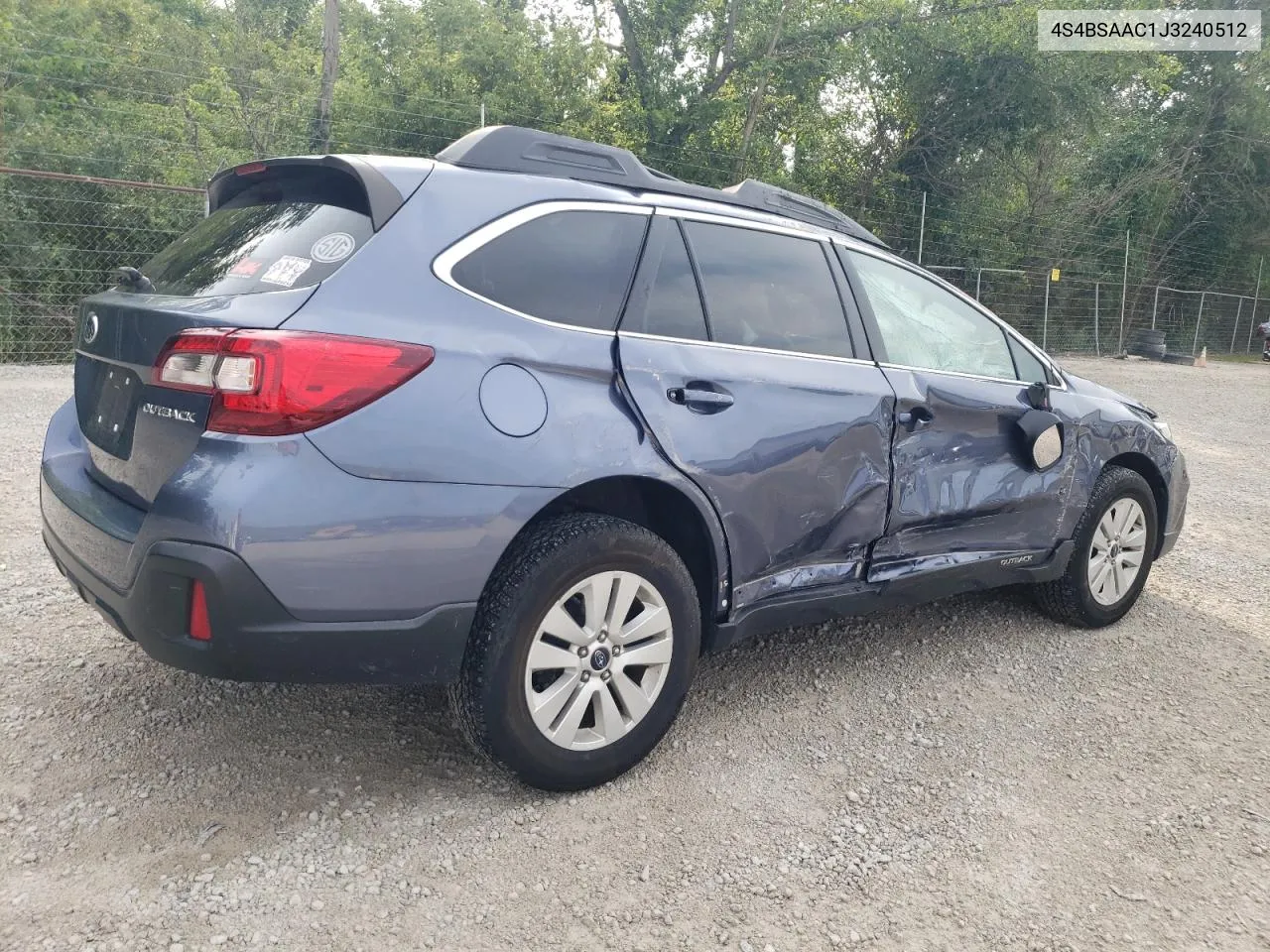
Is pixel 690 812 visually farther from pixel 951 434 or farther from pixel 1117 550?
pixel 1117 550

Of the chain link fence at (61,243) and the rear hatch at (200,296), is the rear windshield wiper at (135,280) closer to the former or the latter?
the rear hatch at (200,296)

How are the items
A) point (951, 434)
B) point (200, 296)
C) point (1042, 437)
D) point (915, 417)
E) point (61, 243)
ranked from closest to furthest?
1. point (200, 296)
2. point (915, 417)
3. point (951, 434)
4. point (1042, 437)
5. point (61, 243)

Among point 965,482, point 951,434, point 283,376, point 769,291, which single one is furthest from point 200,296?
point 965,482

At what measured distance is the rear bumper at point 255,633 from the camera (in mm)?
2090

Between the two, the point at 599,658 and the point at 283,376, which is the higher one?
the point at 283,376

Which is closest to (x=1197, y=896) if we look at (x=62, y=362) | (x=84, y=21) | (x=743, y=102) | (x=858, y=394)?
(x=858, y=394)

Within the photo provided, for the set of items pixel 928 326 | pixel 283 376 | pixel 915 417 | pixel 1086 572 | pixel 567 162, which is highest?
pixel 567 162

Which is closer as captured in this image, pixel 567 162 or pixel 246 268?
pixel 246 268

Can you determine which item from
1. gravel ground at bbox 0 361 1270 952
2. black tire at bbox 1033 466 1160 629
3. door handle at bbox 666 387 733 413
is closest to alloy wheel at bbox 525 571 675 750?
gravel ground at bbox 0 361 1270 952

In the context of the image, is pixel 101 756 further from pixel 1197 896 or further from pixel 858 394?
pixel 1197 896

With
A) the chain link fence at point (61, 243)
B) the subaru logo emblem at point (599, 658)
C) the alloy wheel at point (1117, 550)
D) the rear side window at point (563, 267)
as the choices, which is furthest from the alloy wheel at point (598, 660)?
the chain link fence at point (61, 243)

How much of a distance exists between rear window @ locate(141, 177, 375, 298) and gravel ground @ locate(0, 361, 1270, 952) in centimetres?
131

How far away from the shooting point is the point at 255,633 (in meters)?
2.12

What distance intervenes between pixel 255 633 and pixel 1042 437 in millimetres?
2963
